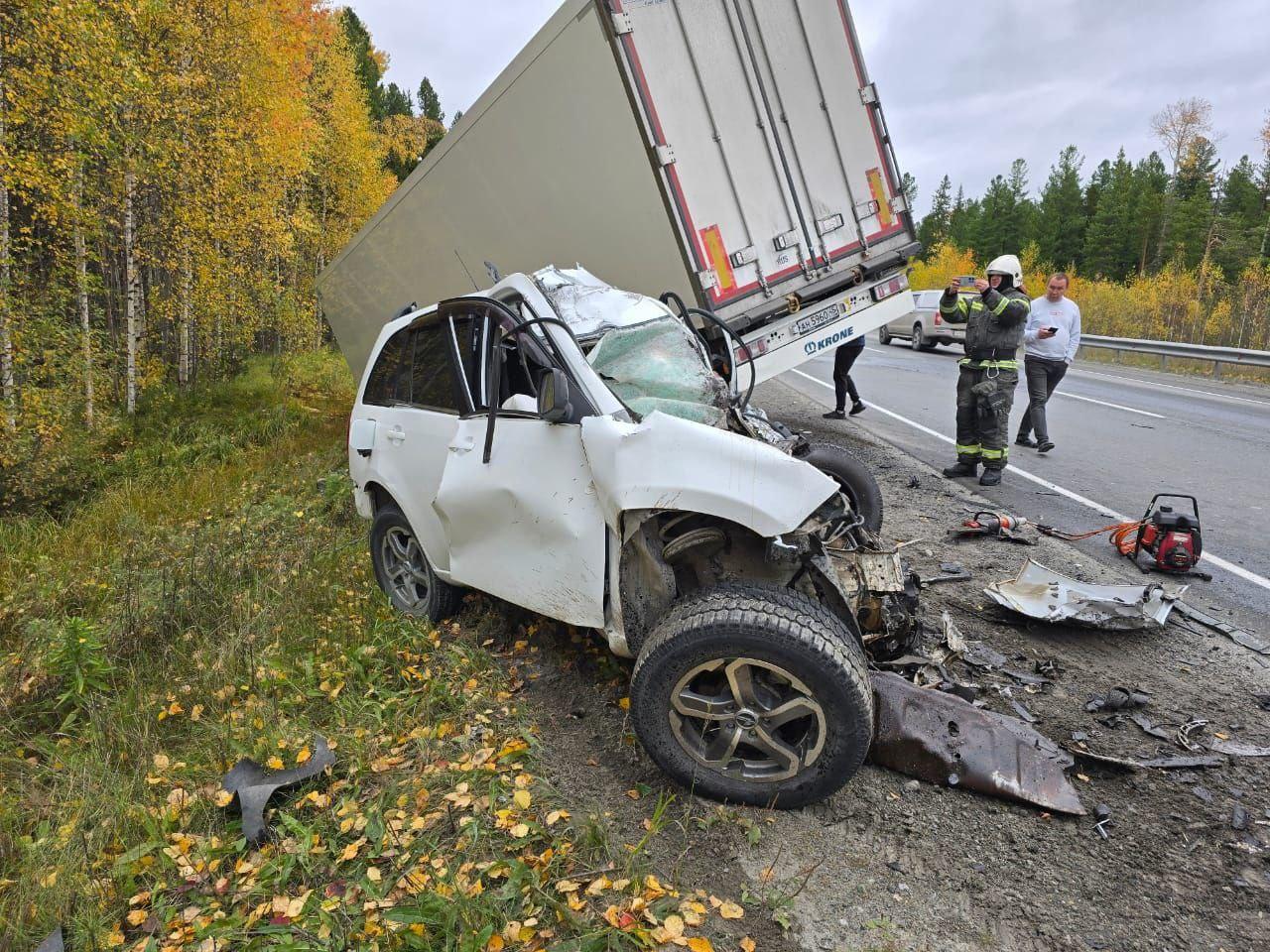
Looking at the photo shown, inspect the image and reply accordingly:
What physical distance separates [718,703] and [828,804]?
22.5 inches

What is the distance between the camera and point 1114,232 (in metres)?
51.9

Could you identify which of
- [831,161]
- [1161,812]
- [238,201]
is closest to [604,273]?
[831,161]

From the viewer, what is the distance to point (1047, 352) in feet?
25.3

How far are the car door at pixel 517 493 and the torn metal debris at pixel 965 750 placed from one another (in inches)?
47.2

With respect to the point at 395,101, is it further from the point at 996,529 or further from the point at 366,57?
the point at 996,529

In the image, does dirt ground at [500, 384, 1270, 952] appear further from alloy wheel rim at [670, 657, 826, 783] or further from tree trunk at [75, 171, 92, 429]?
tree trunk at [75, 171, 92, 429]

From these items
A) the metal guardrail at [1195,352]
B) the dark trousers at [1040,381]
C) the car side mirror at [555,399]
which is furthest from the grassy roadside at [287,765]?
the metal guardrail at [1195,352]

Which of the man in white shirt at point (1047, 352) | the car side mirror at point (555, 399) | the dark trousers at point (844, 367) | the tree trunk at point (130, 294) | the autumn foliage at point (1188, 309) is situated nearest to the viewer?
the car side mirror at point (555, 399)

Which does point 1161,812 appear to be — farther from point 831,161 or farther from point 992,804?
point 831,161

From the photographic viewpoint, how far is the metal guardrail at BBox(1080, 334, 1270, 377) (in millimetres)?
13688

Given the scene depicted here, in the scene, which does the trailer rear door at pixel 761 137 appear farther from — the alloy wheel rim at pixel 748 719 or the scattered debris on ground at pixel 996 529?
the alloy wheel rim at pixel 748 719

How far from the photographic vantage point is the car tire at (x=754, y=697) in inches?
91.6

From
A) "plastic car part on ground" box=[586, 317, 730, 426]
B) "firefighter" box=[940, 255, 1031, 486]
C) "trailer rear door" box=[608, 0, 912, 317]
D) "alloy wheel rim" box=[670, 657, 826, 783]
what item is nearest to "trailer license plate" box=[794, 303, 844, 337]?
→ "trailer rear door" box=[608, 0, 912, 317]

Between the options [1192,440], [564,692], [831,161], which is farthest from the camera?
[1192,440]
